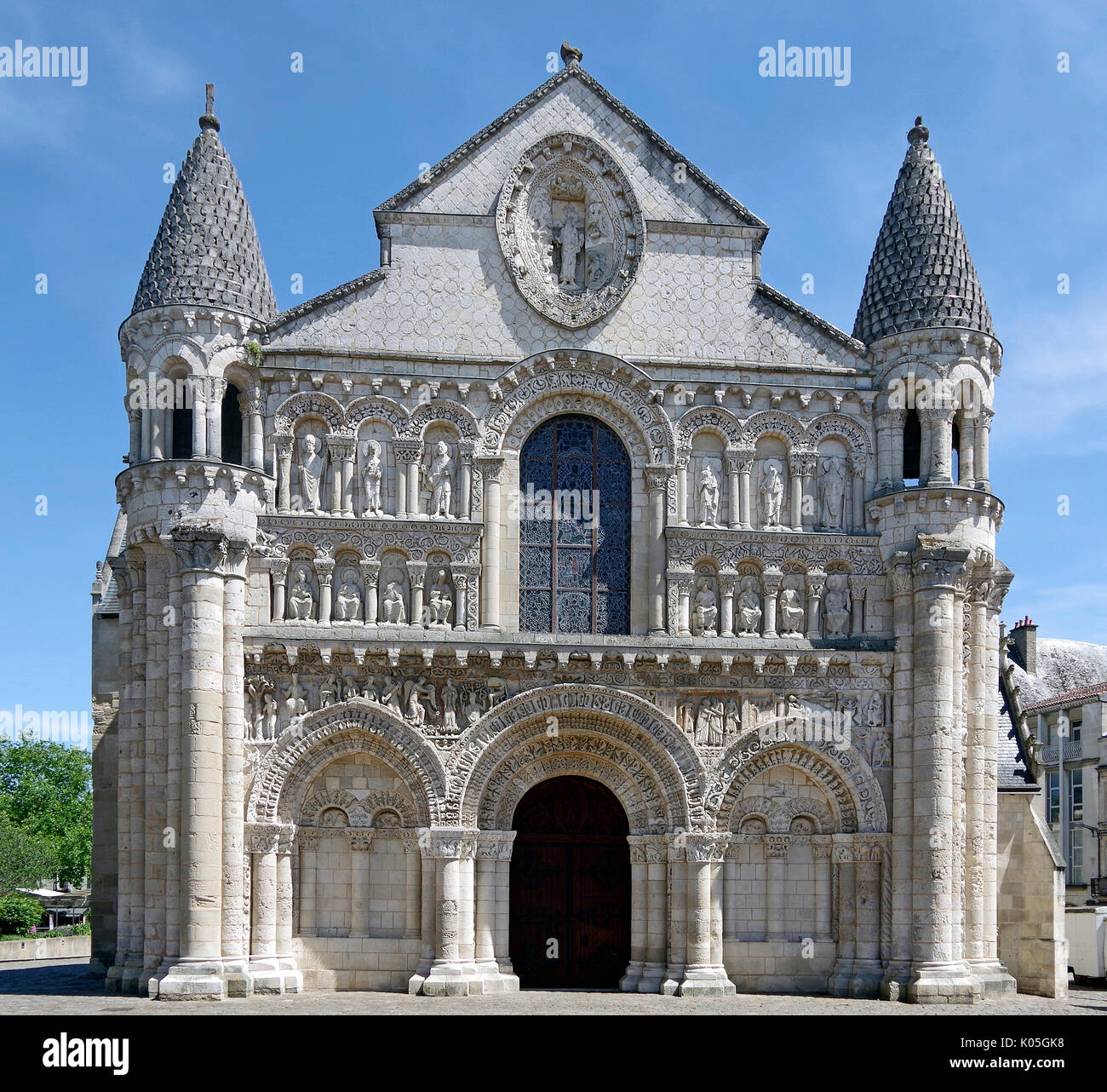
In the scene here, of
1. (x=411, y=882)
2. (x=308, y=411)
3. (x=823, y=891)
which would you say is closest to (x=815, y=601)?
(x=823, y=891)

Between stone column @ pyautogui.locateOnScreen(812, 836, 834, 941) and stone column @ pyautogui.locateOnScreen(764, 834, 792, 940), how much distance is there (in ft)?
1.67

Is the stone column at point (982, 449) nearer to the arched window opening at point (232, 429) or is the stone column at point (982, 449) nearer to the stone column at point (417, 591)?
the stone column at point (417, 591)

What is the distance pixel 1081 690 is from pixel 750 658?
1101 inches

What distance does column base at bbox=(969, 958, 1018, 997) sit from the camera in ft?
73.6

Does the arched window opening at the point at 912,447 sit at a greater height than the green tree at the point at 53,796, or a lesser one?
greater

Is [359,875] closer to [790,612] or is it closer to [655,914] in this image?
[655,914]

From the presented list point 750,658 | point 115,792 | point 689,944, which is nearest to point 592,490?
point 750,658

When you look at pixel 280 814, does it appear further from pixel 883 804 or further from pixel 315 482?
pixel 883 804

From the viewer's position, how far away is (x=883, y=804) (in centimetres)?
2292

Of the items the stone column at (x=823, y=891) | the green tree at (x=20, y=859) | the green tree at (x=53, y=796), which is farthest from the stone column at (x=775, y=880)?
the green tree at (x=53, y=796)

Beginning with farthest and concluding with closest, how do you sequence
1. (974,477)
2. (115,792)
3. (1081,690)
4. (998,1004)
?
(1081,690), (115,792), (974,477), (998,1004)

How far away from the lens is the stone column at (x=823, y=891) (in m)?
23.1

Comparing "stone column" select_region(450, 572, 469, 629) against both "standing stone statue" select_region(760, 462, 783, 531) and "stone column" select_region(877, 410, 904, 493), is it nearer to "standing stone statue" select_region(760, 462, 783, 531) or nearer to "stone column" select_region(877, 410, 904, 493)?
"standing stone statue" select_region(760, 462, 783, 531)

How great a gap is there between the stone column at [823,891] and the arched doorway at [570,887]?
3.19m
